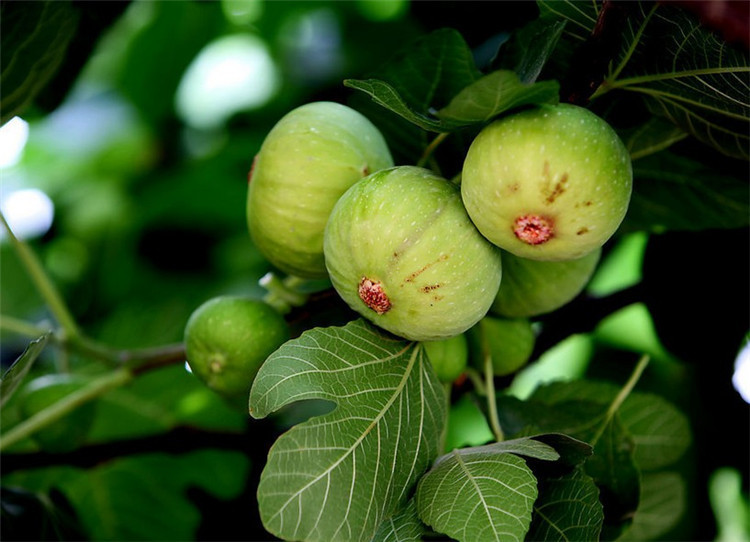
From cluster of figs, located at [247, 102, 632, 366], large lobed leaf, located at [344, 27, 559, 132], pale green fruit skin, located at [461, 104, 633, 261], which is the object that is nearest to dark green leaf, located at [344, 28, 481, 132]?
large lobed leaf, located at [344, 27, 559, 132]

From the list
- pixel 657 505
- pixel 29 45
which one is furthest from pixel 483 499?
pixel 29 45

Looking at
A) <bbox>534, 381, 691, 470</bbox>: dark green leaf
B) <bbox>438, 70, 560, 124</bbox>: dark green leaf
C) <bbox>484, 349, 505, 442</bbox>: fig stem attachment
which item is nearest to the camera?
<bbox>438, 70, 560, 124</bbox>: dark green leaf

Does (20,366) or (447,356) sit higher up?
(20,366)

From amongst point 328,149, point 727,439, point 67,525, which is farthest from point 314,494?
→ point 727,439

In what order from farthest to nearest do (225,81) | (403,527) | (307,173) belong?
(225,81) → (307,173) → (403,527)

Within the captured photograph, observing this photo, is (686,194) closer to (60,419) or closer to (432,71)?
(432,71)

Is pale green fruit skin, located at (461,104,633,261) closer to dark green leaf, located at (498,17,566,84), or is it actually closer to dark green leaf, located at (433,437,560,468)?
dark green leaf, located at (498,17,566,84)
